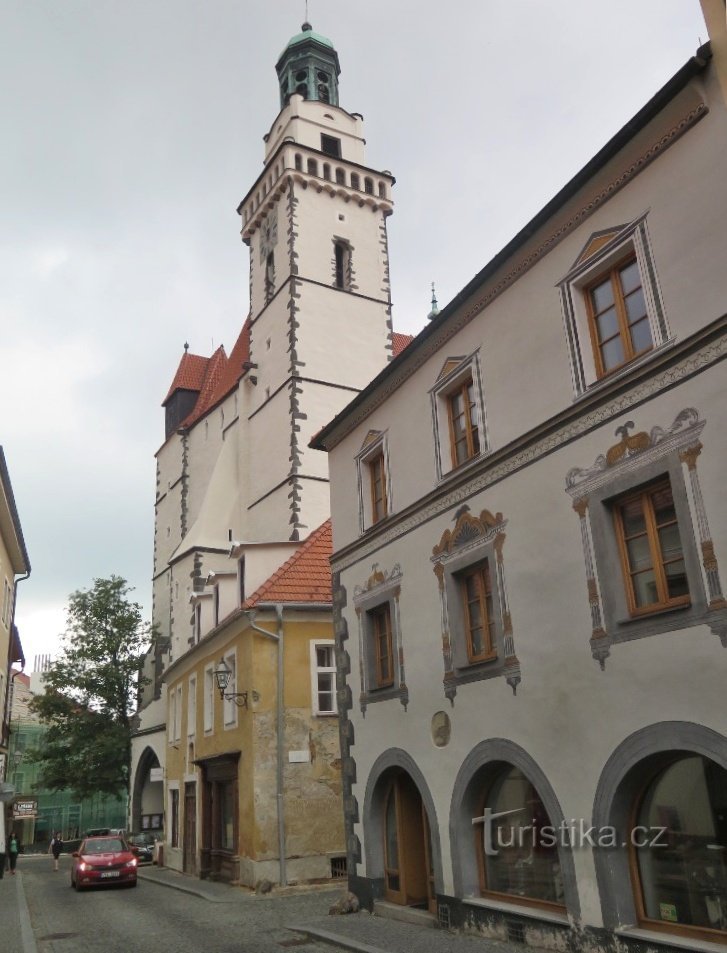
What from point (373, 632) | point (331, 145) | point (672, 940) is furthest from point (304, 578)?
point (331, 145)

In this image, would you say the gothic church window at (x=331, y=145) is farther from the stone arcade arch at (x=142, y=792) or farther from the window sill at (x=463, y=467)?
the window sill at (x=463, y=467)

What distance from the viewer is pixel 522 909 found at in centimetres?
995

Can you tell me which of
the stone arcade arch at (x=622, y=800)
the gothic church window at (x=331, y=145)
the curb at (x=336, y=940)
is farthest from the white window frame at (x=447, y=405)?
the gothic church window at (x=331, y=145)

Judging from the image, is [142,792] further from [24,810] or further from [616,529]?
[616,529]

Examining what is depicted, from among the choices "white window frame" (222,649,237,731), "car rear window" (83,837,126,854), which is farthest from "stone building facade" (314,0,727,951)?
"car rear window" (83,837,126,854)

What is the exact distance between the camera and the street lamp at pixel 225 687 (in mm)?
18344

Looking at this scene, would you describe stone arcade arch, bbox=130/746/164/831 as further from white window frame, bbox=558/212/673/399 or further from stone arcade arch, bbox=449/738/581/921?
white window frame, bbox=558/212/673/399

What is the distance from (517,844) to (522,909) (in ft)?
2.51

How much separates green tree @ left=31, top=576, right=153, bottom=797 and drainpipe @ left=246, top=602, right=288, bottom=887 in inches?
957

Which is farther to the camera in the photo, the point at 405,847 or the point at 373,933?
the point at 405,847

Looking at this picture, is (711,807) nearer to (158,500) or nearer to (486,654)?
(486,654)

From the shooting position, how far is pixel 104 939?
41.7 ft

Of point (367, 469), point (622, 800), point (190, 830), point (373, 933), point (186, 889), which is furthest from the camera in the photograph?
point (190, 830)

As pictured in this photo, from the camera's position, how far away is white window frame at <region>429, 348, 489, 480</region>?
11672 millimetres
